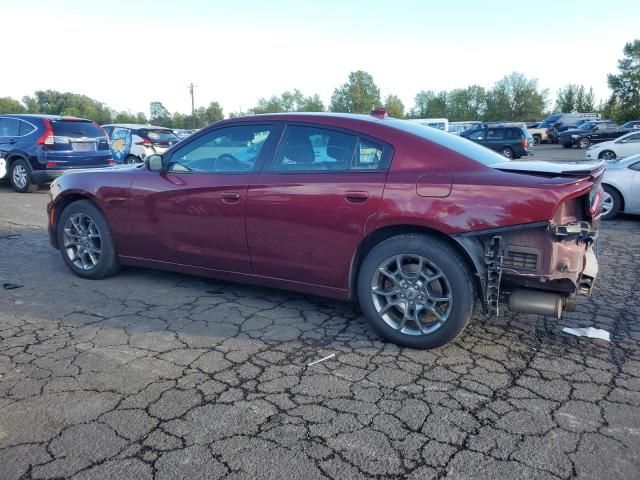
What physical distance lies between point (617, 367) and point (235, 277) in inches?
111

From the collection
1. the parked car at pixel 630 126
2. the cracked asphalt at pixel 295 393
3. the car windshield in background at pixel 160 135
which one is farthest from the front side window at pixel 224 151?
the parked car at pixel 630 126

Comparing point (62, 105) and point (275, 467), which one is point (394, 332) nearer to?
point (275, 467)

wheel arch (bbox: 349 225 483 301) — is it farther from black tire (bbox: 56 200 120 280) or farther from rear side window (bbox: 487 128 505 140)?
rear side window (bbox: 487 128 505 140)

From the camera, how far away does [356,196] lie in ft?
11.8

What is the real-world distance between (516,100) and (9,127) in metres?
82.0

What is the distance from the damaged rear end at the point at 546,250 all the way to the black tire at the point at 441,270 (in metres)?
0.12

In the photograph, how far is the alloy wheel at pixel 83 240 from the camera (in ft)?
16.5

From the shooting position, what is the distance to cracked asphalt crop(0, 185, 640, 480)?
235cm

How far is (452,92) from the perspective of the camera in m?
105

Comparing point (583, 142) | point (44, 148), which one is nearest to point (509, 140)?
point (583, 142)

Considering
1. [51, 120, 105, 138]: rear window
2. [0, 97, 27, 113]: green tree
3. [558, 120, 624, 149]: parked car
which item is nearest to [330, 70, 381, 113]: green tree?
[0, 97, 27, 113]: green tree

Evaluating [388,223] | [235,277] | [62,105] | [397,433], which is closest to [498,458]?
[397,433]

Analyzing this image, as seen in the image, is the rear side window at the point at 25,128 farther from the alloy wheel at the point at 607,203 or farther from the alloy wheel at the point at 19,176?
the alloy wheel at the point at 607,203

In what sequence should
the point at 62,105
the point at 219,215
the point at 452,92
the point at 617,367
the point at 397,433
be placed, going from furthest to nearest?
the point at 452,92
the point at 62,105
the point at 219,215
the point at 617,367
the point at 397,433
